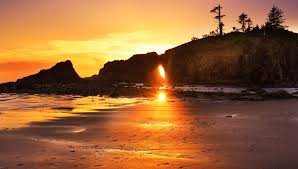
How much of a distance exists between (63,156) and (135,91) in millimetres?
32860

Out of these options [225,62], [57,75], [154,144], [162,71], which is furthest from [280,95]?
[162,71]

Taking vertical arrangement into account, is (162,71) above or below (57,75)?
above

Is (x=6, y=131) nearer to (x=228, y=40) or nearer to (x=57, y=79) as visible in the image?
(x=57, y=79)

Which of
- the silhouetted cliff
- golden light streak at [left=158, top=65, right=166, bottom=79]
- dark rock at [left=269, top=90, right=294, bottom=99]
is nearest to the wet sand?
dark rock at [left=269, top=90, right=294, bottom=99]

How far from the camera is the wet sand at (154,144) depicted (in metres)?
9.36

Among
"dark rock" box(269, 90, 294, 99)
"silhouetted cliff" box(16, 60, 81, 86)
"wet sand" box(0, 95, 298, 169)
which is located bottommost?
"wet sand" box(0, 95, 298, 169)

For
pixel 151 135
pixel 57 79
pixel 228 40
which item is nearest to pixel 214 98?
pixel 151 135

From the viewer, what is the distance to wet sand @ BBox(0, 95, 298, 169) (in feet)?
30.7

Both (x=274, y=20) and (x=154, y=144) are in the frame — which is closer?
(x=154, y=144)

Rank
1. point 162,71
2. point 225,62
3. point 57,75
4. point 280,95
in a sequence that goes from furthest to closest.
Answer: point 162,71 < point 225,62 < point 57,75 < point 280,95

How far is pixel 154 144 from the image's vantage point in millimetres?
11922

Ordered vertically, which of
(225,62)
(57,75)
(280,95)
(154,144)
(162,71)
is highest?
(225,62)

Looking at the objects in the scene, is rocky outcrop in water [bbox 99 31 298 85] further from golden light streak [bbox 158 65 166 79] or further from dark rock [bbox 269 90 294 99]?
dark rock [bbox 269 90 294 99]

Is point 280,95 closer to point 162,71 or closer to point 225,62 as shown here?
point 225,62
